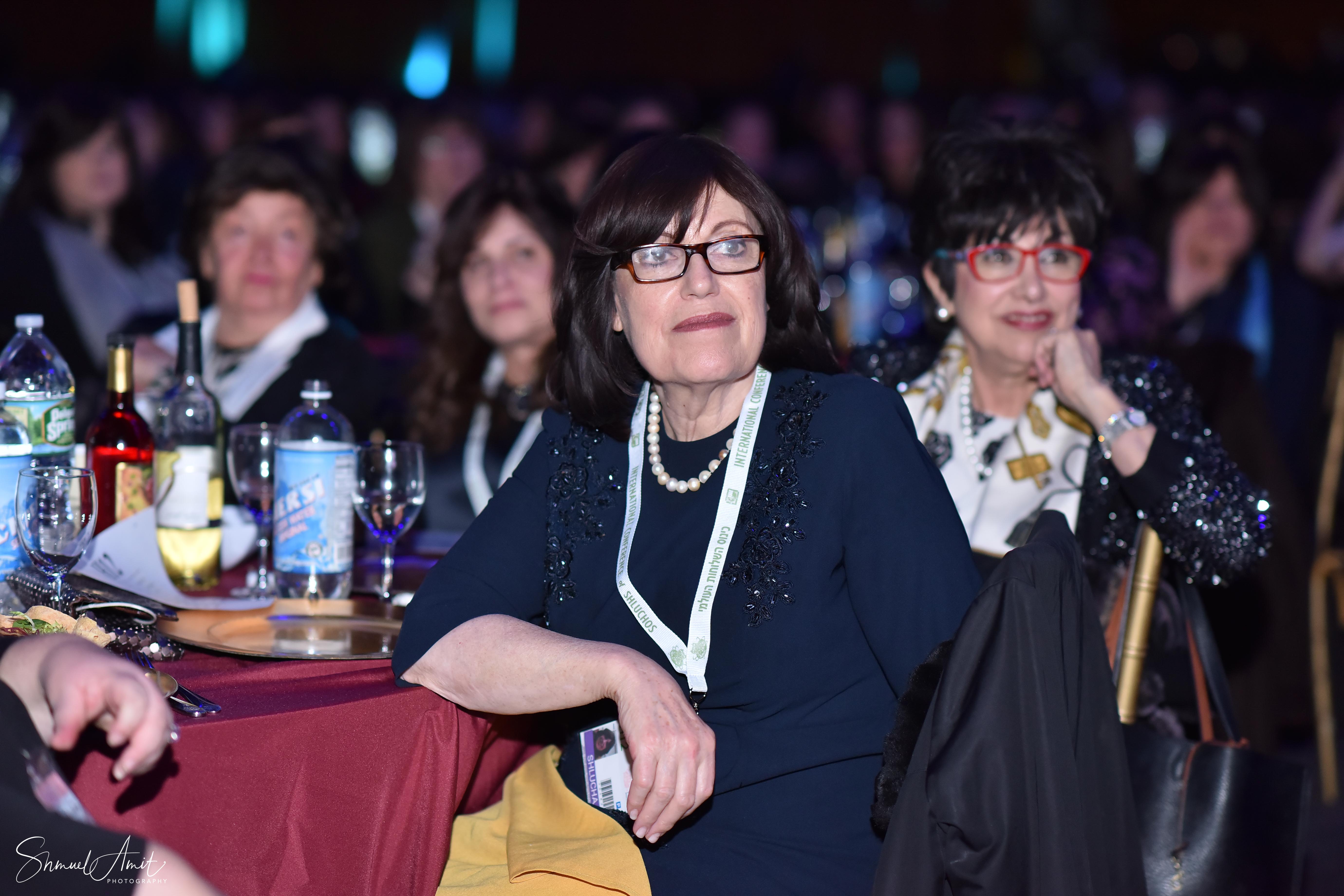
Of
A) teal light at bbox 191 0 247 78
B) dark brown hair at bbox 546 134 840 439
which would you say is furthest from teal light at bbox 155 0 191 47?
dark brown hair at bbox 546 134 840 439

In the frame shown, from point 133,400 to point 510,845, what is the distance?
3.10 ft

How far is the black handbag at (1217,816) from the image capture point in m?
1.74

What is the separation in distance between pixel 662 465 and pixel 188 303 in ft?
3.00

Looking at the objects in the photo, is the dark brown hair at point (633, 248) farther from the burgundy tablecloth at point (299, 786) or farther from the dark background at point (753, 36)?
the dark background at point (753, 36)

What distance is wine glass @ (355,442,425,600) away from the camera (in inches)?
73.5

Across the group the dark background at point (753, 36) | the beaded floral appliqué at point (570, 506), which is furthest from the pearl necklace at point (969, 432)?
the dark background at point (753, 36)

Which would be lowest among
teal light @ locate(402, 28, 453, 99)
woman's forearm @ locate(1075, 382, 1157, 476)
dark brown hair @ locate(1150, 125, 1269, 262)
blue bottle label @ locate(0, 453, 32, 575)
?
blue bottle label @ locate(0, 453, 32, 575)

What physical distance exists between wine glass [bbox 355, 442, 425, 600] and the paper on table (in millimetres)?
215

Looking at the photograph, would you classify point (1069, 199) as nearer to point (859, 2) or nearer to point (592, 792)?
point (592, 792)

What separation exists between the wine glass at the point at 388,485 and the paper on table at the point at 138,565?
215mm

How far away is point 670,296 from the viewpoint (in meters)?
1.70

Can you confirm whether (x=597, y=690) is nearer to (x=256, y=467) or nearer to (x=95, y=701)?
(x=95, y=701)

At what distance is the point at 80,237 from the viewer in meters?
4.48

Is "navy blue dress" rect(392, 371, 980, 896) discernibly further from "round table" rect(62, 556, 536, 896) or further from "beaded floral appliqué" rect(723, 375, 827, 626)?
"round table" rect(62, 556, 536, 896)
